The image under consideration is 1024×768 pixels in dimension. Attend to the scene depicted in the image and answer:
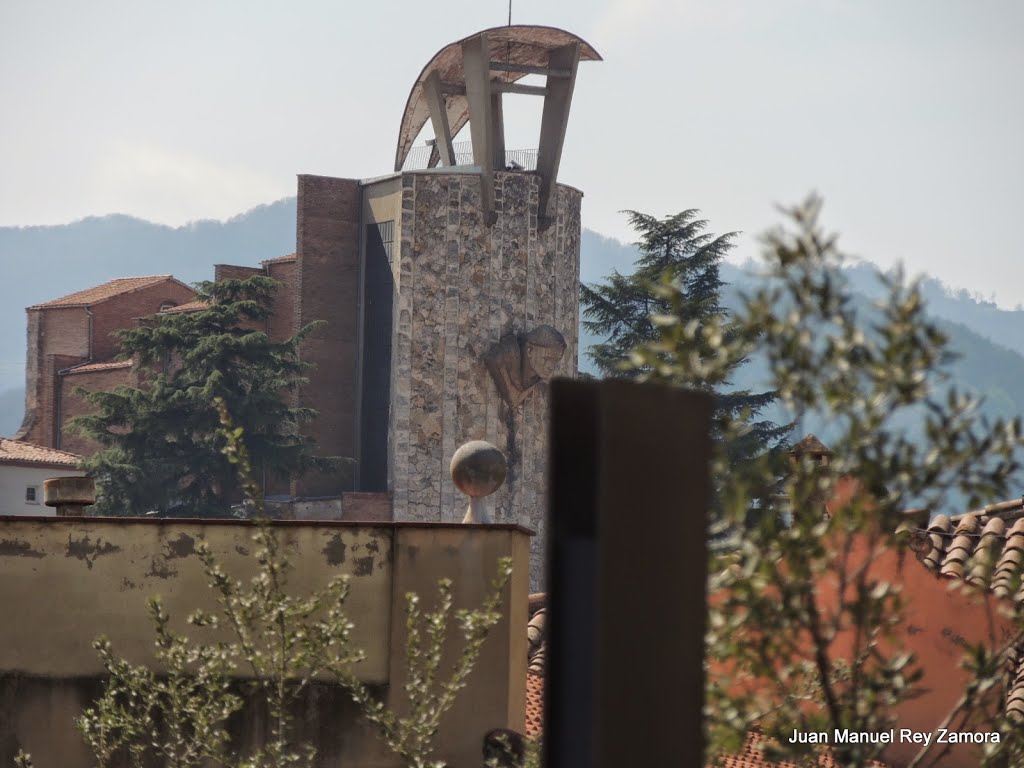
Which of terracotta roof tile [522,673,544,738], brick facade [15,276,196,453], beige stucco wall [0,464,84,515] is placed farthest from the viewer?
brick facade [15,276,196,453]

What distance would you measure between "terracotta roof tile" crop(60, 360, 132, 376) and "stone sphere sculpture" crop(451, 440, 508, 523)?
27.6m

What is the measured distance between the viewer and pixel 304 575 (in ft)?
26.6

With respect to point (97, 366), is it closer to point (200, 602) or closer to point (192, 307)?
point (192, 307)

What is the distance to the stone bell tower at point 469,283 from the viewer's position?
32.0 metres

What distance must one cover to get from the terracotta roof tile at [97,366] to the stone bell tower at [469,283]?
6203mm

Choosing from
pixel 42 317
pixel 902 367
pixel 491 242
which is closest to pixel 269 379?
pixel 491 242

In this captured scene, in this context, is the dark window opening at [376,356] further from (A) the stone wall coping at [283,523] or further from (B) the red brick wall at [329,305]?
(A) the stone wall coping at [283,523]

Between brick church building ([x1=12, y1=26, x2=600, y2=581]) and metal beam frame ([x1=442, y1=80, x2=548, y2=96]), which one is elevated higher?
metal beam frame ([x1=442, y1=80, x2=548, y2=96])

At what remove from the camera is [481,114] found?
31.5 metres

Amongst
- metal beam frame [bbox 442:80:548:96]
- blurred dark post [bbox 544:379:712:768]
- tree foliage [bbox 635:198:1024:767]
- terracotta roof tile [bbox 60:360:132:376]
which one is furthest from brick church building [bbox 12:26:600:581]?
blurred dark post [bbox 544:379:712:768]

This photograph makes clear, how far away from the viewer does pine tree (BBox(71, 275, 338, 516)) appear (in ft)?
105

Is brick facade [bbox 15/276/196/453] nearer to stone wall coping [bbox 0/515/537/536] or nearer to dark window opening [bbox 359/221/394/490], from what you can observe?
dark window opening [bbox 359/221/394/490]

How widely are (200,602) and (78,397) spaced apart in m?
31.3

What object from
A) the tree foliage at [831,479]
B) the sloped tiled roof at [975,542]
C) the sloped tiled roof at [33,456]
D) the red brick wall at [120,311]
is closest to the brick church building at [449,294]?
the red brick wall at [120,311]
